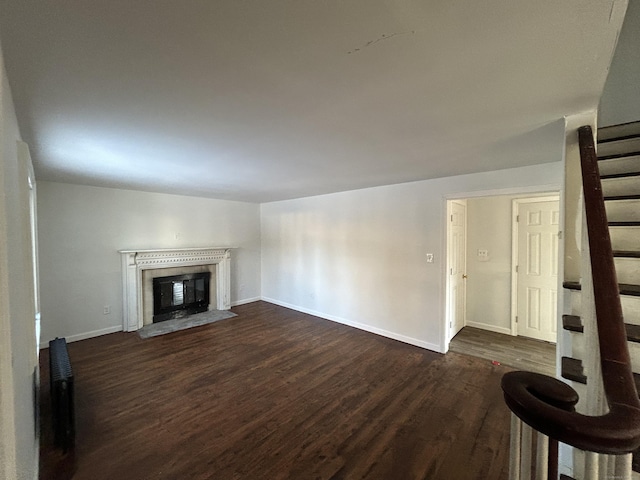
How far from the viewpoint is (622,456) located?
Answer: 0.59 metres

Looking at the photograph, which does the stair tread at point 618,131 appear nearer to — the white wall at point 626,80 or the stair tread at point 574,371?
the white wall at point 626,80

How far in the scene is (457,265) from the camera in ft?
13.2

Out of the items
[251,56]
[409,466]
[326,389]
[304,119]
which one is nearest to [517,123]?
[304,119]

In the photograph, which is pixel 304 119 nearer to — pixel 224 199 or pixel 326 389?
pixel 326 389

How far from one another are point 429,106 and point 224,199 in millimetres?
4759

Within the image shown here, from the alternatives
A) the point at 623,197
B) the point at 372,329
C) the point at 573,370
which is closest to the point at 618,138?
the point at 623,197

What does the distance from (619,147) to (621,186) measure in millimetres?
481

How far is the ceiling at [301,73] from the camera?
89 centimetres

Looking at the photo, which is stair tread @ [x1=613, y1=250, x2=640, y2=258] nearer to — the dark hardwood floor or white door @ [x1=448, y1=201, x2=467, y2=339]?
the dark hardwood floor

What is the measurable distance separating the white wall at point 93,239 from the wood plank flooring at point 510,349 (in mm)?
5096

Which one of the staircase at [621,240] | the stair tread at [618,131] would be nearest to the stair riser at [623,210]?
the staircase at [621,240]

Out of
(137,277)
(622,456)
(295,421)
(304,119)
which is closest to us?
(622,456)

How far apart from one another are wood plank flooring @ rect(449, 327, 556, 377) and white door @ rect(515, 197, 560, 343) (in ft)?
0.87

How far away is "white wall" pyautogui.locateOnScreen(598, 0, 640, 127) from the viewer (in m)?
2.36
